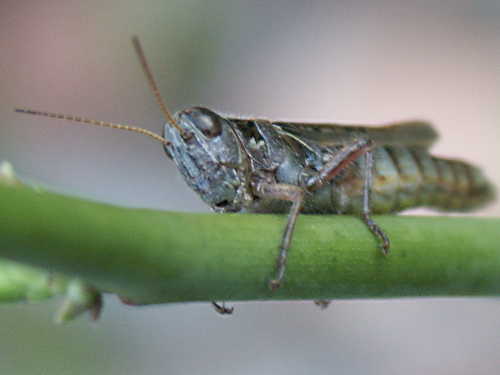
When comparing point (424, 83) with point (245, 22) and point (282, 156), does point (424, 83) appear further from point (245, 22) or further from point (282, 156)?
point (282, 156)

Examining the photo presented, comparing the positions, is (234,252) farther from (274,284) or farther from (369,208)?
(369,208)

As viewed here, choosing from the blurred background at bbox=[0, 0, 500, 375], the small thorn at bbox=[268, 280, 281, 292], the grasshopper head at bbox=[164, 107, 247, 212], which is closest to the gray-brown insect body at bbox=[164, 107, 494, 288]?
the grasshopper head at bbox=[164, 107, 247, 212]

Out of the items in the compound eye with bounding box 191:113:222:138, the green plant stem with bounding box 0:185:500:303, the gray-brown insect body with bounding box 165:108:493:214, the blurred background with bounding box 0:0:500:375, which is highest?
the green plant stem with bounding box 0:185:500:303

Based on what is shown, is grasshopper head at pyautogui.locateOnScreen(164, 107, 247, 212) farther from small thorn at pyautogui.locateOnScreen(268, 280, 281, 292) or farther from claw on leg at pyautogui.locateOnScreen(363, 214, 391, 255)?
small thorn at pyautogui.locateOnScreen(268, 280, 281, 292)

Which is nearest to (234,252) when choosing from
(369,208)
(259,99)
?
(369,208)

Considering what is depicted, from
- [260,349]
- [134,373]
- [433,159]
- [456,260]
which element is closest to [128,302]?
[456,260]

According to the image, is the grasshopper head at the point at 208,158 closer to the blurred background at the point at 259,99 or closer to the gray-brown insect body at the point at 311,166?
the gray-brown insect body at the point at 311,166
